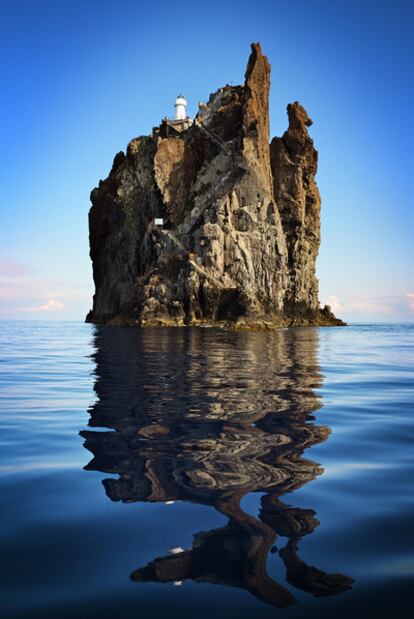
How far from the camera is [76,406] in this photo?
11.1m

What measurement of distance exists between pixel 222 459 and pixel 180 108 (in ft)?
442

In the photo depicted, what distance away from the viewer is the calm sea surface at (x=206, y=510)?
124 inches

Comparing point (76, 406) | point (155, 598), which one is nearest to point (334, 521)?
point (155, 598)

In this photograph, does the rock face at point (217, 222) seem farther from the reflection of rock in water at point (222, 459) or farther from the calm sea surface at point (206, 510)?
the calm sea surface at point (206, 510)

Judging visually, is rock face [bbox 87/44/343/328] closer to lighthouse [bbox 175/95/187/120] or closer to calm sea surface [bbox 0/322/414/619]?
lighthouse [bbox 175/95/187/120]

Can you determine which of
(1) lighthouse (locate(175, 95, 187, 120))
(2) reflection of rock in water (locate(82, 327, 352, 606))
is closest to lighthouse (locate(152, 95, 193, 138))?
(1) lighthouse (locate(175, 95, 187, 120))

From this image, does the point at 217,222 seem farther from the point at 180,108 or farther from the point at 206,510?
the point at 206,510

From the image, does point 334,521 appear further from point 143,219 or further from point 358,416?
point 143,219

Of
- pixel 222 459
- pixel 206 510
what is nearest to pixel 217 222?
pixel 222 459

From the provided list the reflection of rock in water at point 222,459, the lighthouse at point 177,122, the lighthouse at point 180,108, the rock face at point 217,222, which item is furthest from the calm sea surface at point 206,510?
the lighthouse at point 180,108

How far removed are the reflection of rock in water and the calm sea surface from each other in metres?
0.02

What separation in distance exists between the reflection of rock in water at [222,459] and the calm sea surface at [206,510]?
0.9 inches

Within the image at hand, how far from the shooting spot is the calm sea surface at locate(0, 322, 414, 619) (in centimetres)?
315

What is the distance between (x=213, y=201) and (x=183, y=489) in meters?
85.6
